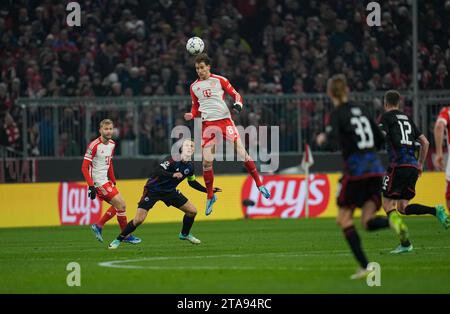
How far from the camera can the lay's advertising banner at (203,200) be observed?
28.2 m

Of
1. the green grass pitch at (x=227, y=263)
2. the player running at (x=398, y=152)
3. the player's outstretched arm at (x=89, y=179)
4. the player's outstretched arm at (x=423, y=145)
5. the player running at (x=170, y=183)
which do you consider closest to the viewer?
the green grass pitch at (x=227, y=263)

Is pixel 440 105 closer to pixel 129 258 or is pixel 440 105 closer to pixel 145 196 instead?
pixel 145 196

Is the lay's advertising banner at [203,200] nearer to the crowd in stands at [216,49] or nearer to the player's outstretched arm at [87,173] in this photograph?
the crowd in stands at [216,49]

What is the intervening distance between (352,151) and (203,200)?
16.4 meters

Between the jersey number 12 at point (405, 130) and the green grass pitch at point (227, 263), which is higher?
the jersey number 12 at point (405, 130)

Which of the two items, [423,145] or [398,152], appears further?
[423,145]

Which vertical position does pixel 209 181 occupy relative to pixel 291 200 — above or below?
above

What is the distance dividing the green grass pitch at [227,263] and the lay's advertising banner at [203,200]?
4.50 m

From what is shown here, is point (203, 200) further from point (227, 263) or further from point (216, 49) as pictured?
point (227, 263)

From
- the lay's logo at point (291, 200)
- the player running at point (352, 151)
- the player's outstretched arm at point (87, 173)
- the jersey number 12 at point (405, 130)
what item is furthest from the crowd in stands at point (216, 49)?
the player running at point (352, 151)

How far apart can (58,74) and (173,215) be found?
622 centimetres

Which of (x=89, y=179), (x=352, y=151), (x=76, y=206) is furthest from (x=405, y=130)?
(x=76, y=206)

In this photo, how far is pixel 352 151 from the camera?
12.6 meters
